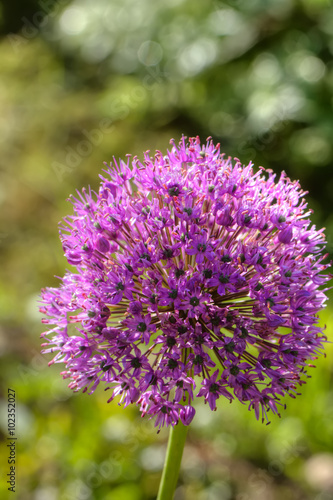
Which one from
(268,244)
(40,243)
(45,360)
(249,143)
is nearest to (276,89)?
(249,143)

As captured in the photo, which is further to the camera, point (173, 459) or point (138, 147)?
point (138, 147)

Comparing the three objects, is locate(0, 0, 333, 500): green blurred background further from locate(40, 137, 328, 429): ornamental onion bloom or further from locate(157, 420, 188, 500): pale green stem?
locate(40, 137, 328, 429): ornamental onion bloom

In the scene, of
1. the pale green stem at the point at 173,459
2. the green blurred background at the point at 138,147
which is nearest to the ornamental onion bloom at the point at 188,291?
the pale green stem at the point at 173,459

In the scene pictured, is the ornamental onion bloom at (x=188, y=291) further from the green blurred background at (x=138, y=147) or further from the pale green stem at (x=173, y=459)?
the green blurred background at (x=138, y=147)

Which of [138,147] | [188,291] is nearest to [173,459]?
[188,291]

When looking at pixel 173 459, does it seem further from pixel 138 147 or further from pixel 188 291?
pixel 138 147

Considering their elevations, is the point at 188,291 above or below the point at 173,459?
above

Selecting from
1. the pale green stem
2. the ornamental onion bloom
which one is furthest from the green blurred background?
the ornamental onion bloom

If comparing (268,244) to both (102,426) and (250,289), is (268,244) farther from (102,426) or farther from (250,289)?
(102,426)
